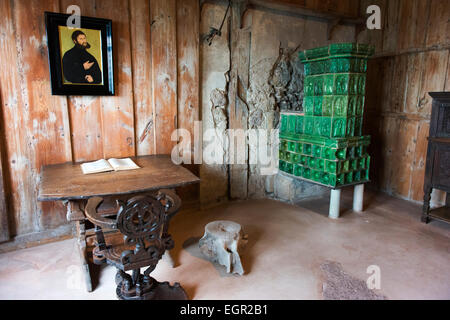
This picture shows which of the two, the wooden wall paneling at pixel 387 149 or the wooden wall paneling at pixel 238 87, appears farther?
the wooden wall paneling at pixel 387 149

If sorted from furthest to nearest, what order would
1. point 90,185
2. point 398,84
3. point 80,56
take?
point 398,84
point 80,56
point 90,185

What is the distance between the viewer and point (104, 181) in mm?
2352

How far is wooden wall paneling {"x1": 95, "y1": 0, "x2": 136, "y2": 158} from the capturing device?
9.52 feet

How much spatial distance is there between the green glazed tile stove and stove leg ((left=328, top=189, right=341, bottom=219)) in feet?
0.10

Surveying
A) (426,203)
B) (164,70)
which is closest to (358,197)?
(426,203)

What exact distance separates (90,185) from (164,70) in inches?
58.8

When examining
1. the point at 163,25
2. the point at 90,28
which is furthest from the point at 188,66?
the point at 90,28

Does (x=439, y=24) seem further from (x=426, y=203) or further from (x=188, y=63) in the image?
(x=188, y=63)

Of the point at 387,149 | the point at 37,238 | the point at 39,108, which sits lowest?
the point at 37,238

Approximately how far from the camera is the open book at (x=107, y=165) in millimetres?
2590

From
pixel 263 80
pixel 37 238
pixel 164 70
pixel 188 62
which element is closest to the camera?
pixel 37 238

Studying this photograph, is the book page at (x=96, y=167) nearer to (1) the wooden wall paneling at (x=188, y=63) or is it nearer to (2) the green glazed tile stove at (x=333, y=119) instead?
(1) the wooden wall paneling at (x=188, y=63)

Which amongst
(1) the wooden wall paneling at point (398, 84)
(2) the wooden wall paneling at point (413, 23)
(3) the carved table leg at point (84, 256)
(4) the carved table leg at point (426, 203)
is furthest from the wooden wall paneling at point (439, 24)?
(3) the carved table leg at point (84, 256)

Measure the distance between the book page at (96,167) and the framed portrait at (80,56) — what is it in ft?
2.08
